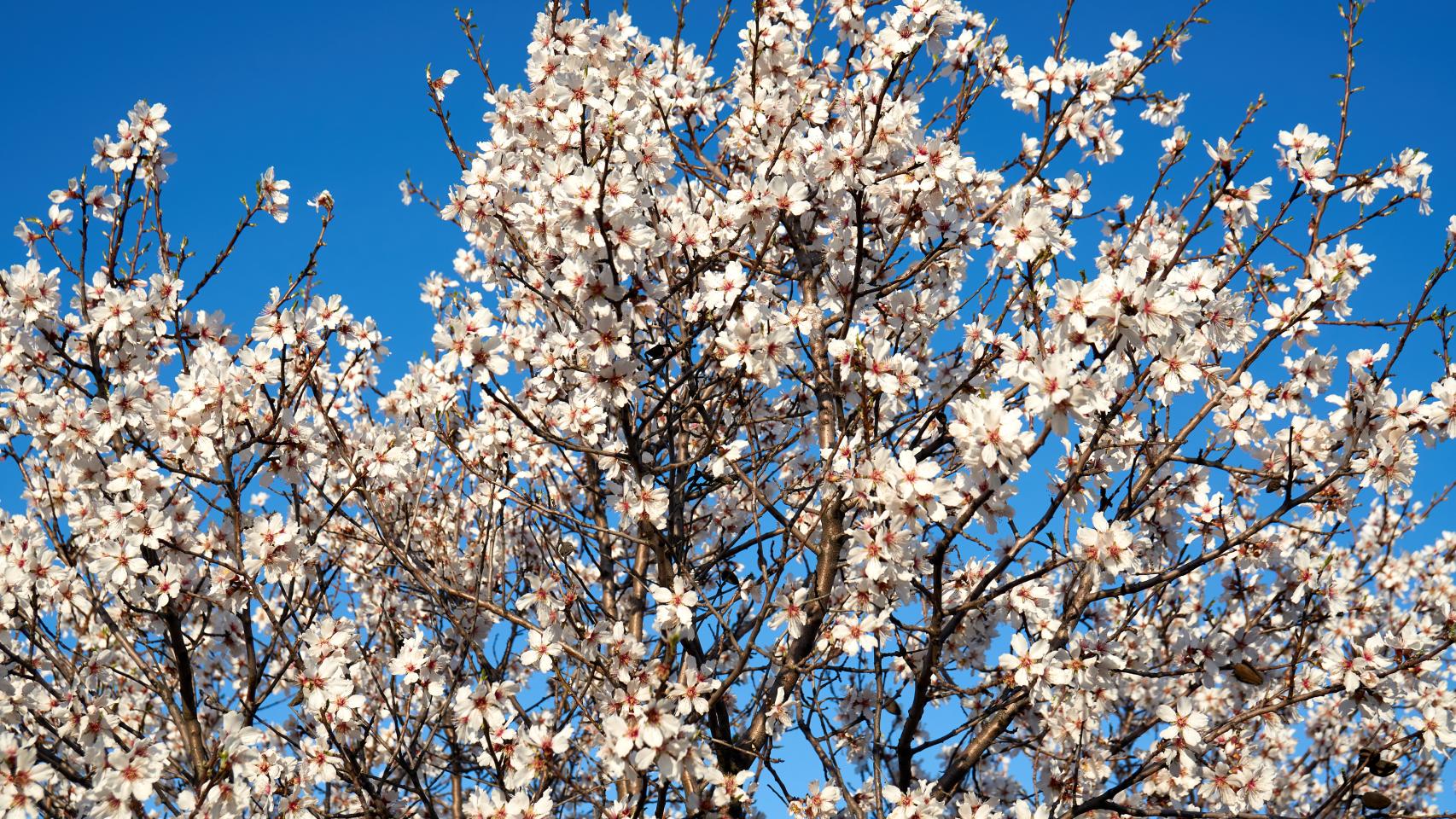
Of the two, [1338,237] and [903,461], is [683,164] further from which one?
[1338,237]

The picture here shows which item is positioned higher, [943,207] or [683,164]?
[683,164]

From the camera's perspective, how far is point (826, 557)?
6.29 meters

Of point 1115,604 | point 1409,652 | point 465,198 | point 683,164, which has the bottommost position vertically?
point 1409,652

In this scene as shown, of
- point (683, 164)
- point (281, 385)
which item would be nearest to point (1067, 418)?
point (683, 164)

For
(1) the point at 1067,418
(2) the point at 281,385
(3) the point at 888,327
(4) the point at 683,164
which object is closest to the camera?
(1) the point at 1067,418

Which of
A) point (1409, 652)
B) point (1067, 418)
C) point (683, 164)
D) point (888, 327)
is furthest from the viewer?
point (683, 164)

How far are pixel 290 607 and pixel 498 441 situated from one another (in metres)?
1.63

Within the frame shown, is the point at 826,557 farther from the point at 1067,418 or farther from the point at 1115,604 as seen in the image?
the point at 1115,604

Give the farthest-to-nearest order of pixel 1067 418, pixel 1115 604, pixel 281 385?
pixel 1115 604 → pixel 281 385 → pixel 1067 418

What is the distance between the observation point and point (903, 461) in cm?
477

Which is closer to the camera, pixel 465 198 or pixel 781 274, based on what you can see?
pixel 465 198

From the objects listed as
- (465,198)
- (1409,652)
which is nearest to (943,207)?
(465,198)

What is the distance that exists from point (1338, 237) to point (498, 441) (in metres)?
5.17

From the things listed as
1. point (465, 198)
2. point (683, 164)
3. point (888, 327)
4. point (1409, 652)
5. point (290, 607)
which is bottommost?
point (1409, 652)
